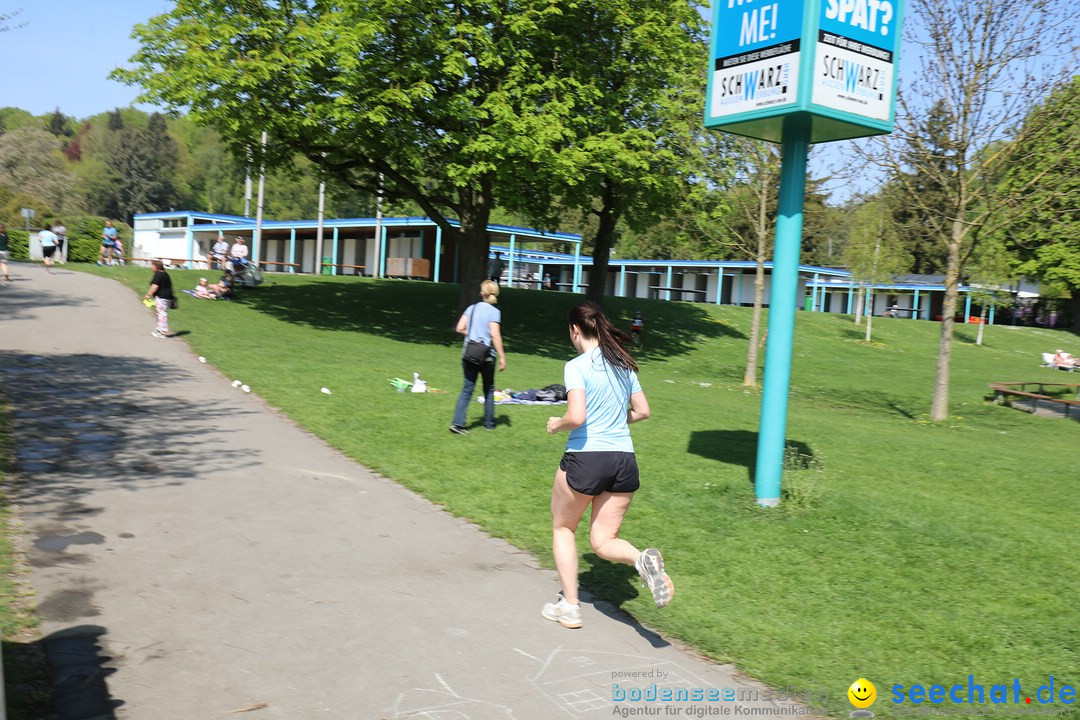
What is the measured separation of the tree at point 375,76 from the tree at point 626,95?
0.65 m

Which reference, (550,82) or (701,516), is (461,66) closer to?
(550,82)

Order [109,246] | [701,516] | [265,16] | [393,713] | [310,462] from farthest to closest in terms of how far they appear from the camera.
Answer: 1. [109,246]
2. [265,16]
3. [310,462]
4. [701,516]
5. [393,713]

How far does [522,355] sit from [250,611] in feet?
53.0

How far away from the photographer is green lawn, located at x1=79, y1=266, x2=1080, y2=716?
4586 mm

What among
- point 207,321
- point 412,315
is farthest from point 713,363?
point 207,321

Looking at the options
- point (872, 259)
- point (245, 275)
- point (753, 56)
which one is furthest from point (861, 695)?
point (872, 259)

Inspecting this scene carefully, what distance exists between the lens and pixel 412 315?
26.0 m

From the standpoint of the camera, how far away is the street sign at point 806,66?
6879mm

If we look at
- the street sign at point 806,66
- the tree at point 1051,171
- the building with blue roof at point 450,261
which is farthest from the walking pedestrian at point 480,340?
the building with blue roof at point 450,261

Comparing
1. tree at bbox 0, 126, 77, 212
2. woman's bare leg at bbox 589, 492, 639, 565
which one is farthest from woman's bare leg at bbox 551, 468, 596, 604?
tree at bbox 0, 126, 77, 212

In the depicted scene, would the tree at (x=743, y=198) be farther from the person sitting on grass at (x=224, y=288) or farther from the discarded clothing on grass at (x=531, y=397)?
the person sitting on grass at (x=224, y=288)

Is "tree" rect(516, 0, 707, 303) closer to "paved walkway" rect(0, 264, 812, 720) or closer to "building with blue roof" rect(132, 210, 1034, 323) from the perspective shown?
"paved walkway" rect(0, 264, 812, 720)

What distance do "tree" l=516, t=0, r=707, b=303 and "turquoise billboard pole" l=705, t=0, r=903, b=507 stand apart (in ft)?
38.1

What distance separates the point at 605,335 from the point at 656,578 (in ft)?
4.35
